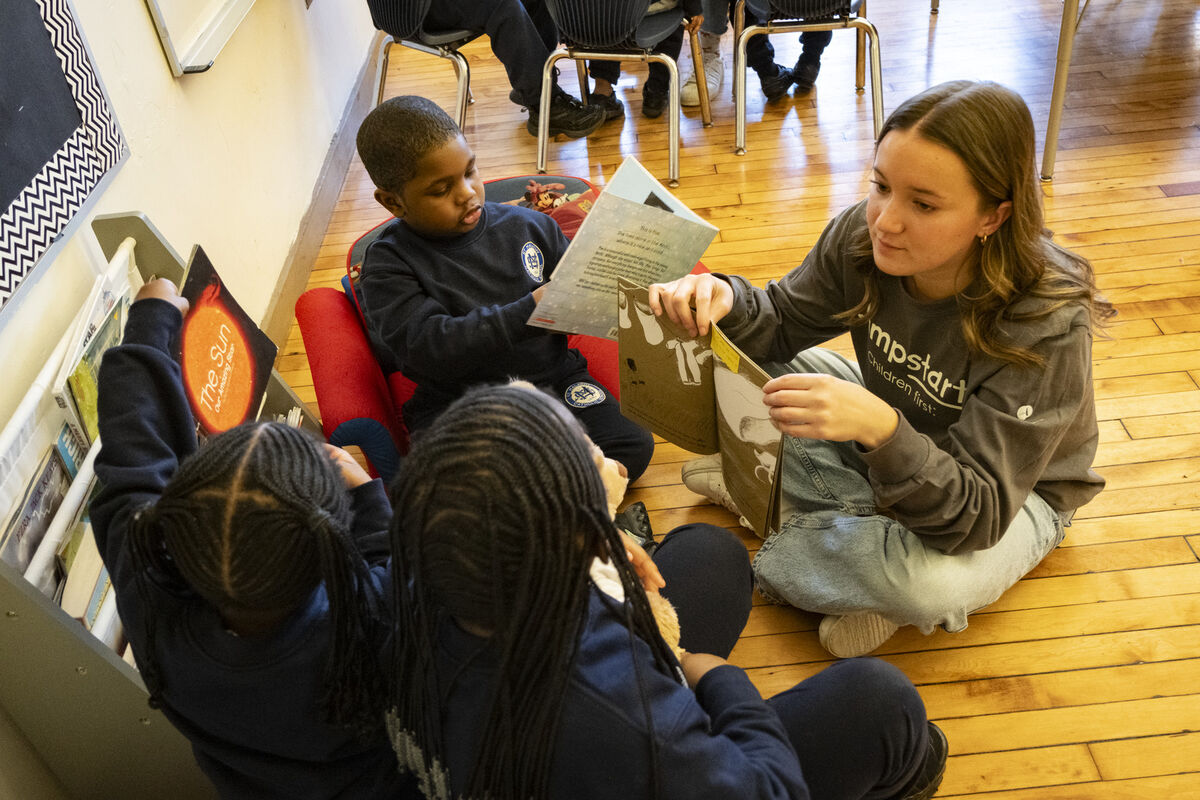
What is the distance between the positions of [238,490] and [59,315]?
0.94 m

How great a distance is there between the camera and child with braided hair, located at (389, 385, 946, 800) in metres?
0.76

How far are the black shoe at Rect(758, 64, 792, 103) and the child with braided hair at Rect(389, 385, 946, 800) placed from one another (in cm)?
296

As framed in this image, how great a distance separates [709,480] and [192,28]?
5.24 ft

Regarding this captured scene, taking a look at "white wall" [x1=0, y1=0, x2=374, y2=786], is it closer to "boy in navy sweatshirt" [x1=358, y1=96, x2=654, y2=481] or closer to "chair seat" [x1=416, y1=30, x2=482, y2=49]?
"chair seat" [x1=416, y1=30, x2=482, y2=49]

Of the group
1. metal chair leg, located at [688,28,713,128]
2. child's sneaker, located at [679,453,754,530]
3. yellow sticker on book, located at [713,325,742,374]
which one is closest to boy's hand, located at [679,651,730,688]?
yellow sticker on book, located at [713,325,742,374]

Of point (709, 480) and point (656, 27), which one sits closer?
point (709, 480)

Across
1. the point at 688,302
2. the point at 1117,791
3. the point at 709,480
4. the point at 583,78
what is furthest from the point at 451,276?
the point at 583,78

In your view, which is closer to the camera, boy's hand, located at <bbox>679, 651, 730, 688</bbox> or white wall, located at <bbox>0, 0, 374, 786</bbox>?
boy's hand, located at <bbox>679, 651, 730, 688</bbox>

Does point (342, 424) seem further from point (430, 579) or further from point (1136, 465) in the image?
point (1136, 465)

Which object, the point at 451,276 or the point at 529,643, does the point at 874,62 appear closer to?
the point at 451,276

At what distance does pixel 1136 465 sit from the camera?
1.88 metres

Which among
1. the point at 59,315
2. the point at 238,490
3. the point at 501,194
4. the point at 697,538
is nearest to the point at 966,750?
the point at 697,538

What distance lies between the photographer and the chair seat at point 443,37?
3131mm

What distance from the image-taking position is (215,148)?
7.50 feet
